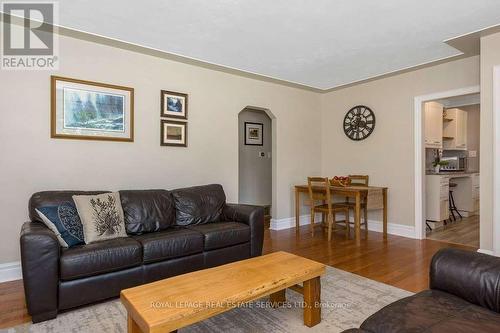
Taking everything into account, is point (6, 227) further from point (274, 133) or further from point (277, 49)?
point (274, 133)

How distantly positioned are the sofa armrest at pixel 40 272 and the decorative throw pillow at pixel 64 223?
0.28 metres

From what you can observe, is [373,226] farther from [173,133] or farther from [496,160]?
[173,133]

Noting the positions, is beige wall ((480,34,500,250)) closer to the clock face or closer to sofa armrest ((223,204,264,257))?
the clock face

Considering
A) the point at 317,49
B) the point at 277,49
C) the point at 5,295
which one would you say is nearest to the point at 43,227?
the point at 5,295

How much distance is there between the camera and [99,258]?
88.6 inches

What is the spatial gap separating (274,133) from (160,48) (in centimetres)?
232

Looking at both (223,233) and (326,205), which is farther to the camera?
(326,205)

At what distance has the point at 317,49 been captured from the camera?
3.42 metres

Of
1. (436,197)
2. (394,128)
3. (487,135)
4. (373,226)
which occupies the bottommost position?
(373,226)

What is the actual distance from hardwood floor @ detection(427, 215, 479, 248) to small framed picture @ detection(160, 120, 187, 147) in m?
3.94

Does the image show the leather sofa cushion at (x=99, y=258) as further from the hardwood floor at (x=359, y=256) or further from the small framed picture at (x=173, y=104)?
the small framed picture at (x=173, y=104)

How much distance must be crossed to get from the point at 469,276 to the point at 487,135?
7.68 ft

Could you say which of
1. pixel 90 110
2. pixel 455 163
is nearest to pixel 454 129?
pixel 455 163

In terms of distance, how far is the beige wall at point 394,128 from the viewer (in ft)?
13.1
